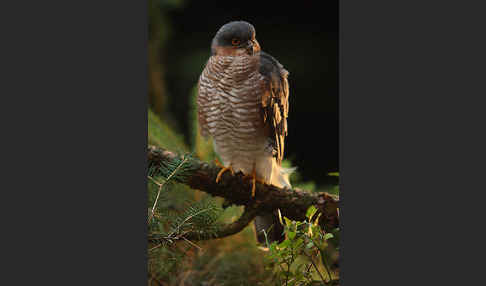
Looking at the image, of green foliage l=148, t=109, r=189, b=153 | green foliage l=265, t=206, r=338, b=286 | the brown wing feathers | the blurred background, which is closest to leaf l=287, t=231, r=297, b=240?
green foliage l=265, t=206, r=338, b=286

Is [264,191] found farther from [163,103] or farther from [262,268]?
[163,103]

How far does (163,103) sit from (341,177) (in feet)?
3.05

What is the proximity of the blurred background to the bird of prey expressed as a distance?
0.12 feet

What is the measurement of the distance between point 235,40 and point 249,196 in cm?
59

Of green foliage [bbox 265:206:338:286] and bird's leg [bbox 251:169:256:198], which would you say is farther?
bird's leg [bbox 251:169:256:198]

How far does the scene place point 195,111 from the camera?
1.82 metres

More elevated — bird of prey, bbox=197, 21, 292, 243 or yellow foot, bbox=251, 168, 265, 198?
bird of prey, bbox=197, 21, 292, 243

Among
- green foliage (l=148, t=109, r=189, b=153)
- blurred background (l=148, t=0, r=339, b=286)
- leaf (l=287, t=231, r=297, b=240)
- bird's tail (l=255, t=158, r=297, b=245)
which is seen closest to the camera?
leaf (l=287, t=231, r=297, b=240)

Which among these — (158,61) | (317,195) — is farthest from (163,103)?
(317,195)

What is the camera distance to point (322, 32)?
1538 mm

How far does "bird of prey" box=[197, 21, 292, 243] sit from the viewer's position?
1.59 metres

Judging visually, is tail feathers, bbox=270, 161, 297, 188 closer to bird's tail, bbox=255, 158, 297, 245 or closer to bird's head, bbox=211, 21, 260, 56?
bird's tail, bbox=255, 158, 297, 245

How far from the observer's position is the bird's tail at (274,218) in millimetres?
1662

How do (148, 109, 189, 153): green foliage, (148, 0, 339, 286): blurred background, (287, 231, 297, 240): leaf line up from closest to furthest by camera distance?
1. (287, 231, 297, 240): leaf
2. (148, 0, 339, 286): blurred background
3. (148, 109, 189, 153): green foliage
